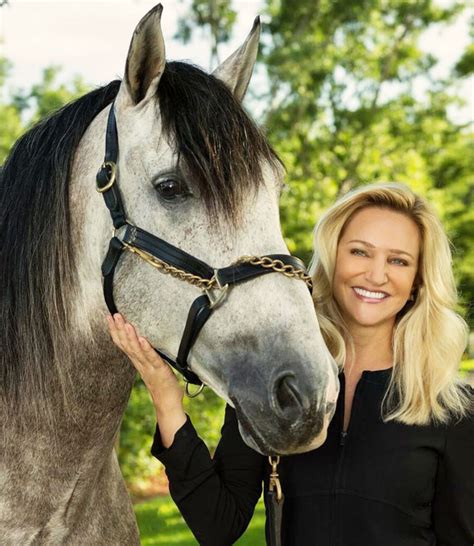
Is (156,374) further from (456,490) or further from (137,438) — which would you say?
(137,438)

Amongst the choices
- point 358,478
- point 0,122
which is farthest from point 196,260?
point 0,122

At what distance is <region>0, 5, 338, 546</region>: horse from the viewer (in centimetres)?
208

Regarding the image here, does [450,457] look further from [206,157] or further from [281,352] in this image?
[206,157]

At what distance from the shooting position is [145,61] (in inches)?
91.0

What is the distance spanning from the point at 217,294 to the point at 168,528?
18.1 ft

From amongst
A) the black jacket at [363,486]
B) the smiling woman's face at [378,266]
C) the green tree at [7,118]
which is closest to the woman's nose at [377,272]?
the smiling woman's face at [378,266]

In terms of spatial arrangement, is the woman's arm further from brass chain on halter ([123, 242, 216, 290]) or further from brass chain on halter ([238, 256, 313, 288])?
brass chain on halter ([238, 256, 313, 288])

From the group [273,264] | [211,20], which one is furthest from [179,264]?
[211,20]

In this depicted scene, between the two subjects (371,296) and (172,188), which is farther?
(371,296)

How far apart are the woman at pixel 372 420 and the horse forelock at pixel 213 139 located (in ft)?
1.76

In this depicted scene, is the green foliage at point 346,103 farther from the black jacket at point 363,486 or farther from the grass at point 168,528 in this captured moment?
the black jacket at point 363,486

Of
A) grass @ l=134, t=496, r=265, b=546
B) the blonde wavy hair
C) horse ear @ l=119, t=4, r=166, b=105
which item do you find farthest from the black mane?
grass @ l=134, t=496, r=265, b=546

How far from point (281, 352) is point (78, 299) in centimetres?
80

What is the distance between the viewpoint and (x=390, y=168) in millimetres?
16891
